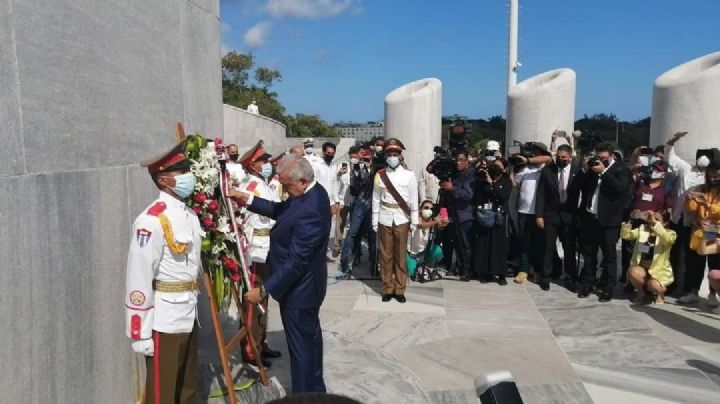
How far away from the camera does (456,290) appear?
23.7ft

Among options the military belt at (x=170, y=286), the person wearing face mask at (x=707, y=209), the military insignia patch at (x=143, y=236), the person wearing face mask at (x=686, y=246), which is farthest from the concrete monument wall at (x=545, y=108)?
the military insignia patch at (x=143, y=236)

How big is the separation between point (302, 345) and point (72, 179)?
1676 millimetres

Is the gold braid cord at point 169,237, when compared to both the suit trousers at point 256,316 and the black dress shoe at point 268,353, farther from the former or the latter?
the black dress shoe at point 268,353

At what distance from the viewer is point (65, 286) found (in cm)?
281

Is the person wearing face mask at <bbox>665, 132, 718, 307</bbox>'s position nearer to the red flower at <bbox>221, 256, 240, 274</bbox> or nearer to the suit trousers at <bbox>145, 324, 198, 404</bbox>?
the red flower at <bbox>221, 256, 240, 274</bbox>

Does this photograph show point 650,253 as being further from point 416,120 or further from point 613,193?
point 416,120

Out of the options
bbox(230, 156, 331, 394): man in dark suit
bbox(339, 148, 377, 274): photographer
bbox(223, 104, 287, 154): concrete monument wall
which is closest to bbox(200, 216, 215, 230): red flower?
bbox(230, 156, 331, 394): man in dark suit

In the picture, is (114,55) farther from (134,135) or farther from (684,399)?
(684,399)

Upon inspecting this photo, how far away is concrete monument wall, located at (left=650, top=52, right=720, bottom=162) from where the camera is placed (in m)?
8.59

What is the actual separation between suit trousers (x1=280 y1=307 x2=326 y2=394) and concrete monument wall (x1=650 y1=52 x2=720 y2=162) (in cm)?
753

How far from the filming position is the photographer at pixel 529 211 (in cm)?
735

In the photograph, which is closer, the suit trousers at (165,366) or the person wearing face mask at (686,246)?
the suit trousers at (165,366)

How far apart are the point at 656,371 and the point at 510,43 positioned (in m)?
13.7

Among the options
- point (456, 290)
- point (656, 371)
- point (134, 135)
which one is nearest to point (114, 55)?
point (134, 135)
